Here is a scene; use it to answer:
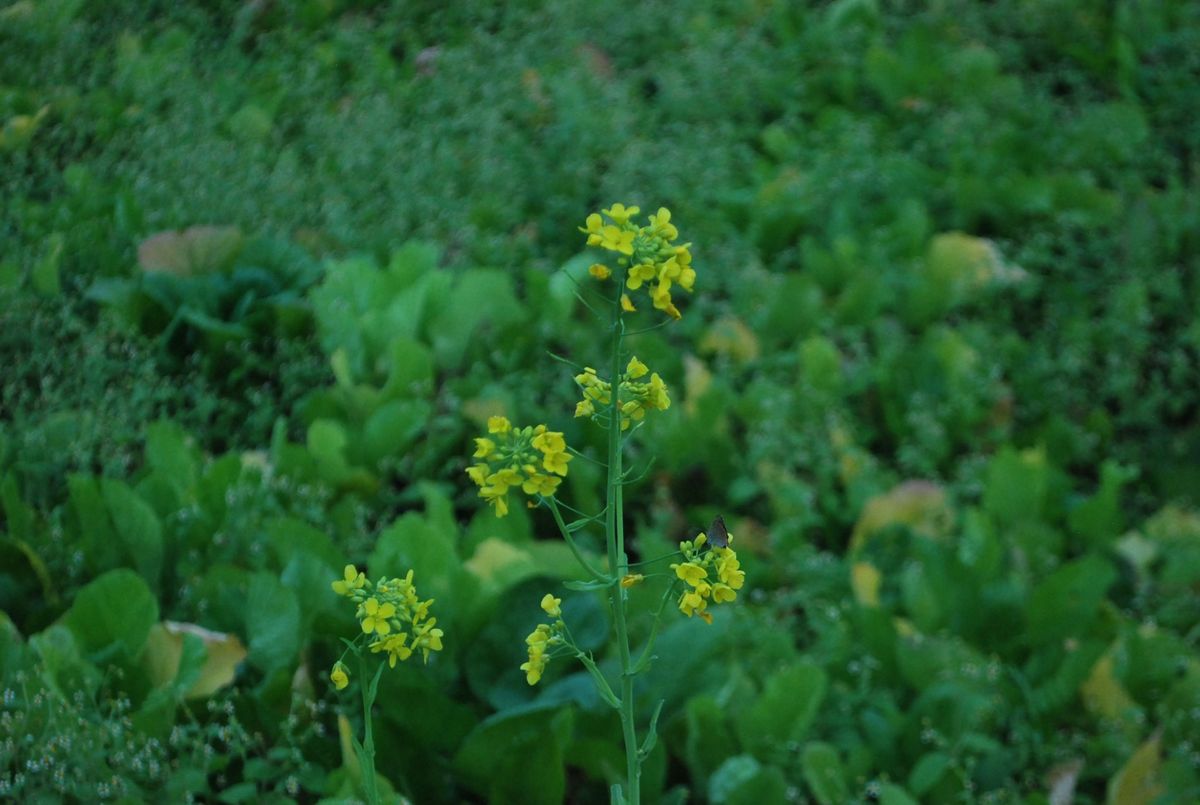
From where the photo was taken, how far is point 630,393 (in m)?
1.17

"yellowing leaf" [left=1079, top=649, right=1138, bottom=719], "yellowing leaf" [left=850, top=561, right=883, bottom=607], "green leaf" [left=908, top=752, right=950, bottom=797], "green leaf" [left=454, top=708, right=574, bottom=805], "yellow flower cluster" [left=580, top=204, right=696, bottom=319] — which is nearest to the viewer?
"yellow flower cluster" [left=580, top=204, right=696, bottom=319]

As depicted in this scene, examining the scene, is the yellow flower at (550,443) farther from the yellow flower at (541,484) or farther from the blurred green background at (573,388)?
the blurred green background at (573,388)

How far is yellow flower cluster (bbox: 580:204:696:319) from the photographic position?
3.50 feet

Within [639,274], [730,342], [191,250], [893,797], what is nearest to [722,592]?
[639,274]

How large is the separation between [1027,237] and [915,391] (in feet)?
2.82

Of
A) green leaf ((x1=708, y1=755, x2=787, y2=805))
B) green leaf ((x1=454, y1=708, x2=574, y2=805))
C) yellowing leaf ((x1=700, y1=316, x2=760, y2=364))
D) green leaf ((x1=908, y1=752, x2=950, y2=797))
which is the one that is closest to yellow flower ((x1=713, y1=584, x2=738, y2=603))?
green leaf ((x1=454, y1=708, x2=574, y2=805))

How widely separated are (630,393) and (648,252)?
14 centimetres

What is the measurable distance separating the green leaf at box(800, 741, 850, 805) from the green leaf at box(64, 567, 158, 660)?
1.01m

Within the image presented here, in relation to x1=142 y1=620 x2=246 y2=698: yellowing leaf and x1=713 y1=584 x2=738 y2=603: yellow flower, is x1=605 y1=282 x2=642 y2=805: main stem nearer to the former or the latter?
x1=713 y1=584 x2=738 y2=603: yellow flower

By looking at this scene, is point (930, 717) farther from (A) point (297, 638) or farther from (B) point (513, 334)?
(B) point (513, 334)

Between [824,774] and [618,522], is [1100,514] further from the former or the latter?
[618,522]

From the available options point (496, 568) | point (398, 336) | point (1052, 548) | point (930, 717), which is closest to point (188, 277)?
point (398, 336)

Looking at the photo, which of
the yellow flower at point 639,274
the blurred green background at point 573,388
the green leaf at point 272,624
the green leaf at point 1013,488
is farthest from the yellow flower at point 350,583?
the green leaf at point 1013,488

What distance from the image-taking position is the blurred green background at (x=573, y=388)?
192 cm
